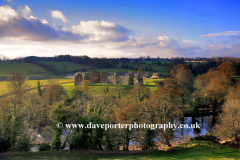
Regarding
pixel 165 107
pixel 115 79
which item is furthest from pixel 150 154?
pixel 115 79

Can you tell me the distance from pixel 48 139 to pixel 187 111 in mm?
37348

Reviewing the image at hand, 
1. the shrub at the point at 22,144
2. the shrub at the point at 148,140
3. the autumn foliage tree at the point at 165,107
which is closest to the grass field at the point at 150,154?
the shrub at the point at 22,144

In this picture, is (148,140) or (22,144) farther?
(148,140)

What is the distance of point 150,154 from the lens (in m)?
21.2

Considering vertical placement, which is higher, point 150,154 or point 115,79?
point 115,79

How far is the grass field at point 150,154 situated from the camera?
18906 millimetres

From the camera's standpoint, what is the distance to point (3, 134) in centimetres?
2189

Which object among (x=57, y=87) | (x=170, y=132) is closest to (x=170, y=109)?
(x=170, y=132)

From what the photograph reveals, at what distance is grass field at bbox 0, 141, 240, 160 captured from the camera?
18.9 m

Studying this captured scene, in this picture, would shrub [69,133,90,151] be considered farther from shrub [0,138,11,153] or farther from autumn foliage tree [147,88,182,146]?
autumn foliage tree [147,88,182,146]

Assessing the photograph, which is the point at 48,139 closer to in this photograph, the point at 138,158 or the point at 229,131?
the point at 138,158

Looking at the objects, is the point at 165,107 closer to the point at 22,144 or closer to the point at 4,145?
the point at 22,144

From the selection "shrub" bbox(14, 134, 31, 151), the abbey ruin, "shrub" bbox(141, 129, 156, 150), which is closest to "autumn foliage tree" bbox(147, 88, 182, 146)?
"shrub" bbox(141, 129, 156, 150)

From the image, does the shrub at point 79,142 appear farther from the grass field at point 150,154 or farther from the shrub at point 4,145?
the shrub at point 4,145
